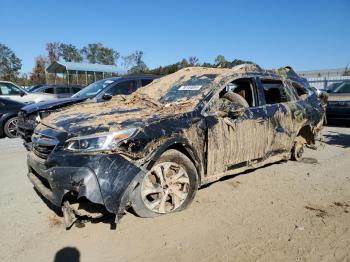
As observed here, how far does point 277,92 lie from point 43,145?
13.4 ft

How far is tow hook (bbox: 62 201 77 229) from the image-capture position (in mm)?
3646

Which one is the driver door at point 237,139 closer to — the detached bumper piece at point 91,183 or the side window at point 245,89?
the side window at point 245,89

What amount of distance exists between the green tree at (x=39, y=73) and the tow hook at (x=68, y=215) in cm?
4327

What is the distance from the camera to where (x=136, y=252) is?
3373mm

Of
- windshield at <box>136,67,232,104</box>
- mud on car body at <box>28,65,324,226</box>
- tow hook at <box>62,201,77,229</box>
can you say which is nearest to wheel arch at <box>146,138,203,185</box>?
mud on car body at <box>28,65,324,226</box>

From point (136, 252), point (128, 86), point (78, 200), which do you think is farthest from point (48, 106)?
point (136, 252)

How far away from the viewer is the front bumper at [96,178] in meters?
3.47

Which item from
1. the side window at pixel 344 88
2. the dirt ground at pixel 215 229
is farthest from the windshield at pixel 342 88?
the dirt ground at pixel 215 229

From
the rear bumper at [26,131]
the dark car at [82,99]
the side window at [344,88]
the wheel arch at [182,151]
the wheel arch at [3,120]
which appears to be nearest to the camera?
the wheel arch at [182,151]

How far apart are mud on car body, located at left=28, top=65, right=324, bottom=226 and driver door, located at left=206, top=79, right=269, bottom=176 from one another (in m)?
0.01

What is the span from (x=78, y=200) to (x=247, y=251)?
1.85 meters

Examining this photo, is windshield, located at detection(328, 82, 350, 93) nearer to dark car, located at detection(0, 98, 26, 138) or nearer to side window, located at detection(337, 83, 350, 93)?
side window, located at detection(337, 83, 350, 93)

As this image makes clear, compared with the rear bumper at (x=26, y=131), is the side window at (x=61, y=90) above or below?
above

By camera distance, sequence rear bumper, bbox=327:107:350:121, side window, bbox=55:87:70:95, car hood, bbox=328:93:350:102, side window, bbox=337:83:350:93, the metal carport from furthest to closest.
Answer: the metal carport
side window, bbox=55:87:70:95
side window, bbox=337:83:350:93
car hood, bbox=328:93:350:102
rear bumper, bbox=327:107:350:121
